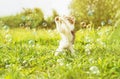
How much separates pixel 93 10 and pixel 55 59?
3.60m

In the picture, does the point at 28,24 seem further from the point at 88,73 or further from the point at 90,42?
the point at 88,73

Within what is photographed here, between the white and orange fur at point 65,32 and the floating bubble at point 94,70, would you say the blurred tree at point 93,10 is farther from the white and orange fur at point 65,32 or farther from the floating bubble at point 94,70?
the floating bubble at point 94,70

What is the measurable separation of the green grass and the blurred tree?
1.14 meters

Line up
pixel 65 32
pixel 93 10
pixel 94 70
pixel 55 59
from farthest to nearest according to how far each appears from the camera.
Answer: pixel 93 10
pixel 65 32
pixel 55 59
pixel 94 70

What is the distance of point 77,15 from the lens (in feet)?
27.5

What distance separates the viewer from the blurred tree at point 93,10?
8.20m

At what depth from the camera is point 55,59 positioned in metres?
4.78

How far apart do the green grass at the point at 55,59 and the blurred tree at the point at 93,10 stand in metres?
1.14

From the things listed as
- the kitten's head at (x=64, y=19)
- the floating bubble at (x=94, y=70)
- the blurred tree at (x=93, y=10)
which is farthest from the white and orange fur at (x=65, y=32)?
the blurred tree at (x=93, y=10)

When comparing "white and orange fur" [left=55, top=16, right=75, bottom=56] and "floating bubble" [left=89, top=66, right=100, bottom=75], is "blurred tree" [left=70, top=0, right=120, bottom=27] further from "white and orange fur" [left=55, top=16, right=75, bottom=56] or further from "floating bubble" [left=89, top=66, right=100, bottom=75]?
"floating bubble" [left=89, top=66, right=100, bottom=75]

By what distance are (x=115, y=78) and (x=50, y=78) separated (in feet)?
1.61

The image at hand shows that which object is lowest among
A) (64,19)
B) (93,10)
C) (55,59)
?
(55,59)

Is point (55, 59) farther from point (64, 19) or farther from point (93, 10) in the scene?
point (93, 10)

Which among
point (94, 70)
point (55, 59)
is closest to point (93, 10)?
point (55, 59)
